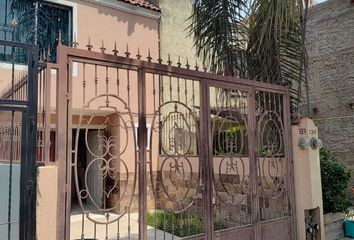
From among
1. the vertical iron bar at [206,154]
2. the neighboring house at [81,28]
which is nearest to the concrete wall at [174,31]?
the neighboring house at [81,28]

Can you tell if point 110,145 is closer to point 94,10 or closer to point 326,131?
point 94,10

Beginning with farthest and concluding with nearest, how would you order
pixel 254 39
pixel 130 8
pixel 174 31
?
pixel 174 31, pixel 130 8, pixel 254 39

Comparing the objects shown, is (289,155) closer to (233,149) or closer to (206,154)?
(233,149)

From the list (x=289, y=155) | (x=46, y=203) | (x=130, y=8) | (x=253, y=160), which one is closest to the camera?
(x=46, y=203)

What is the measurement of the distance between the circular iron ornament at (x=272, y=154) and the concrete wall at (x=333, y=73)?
22.1 feet

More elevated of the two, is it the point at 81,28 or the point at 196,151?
the point at 81,28

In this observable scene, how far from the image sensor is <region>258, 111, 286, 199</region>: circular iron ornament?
683cm

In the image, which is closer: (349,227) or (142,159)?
(142,159)

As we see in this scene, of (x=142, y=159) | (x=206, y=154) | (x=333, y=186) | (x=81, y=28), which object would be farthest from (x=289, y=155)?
(x=81, y=28)

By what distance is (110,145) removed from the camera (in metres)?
4.70

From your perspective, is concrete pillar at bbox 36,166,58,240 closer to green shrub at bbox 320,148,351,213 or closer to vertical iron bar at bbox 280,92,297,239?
vertical iron bar at bbox 280,92,297,239

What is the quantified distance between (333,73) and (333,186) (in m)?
6.18

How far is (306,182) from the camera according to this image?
23.5 ft

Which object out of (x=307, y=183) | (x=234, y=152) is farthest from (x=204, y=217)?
(x=307, y=183)
